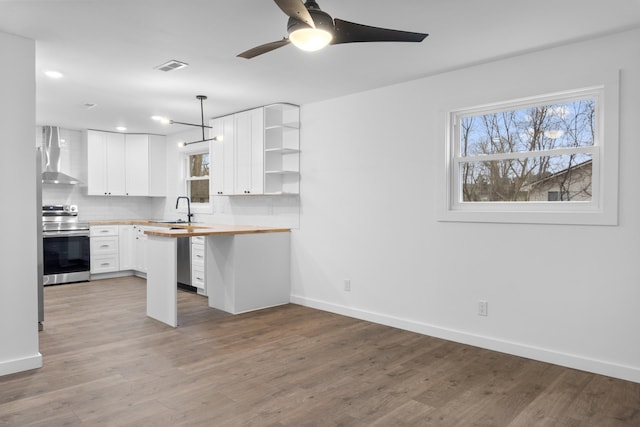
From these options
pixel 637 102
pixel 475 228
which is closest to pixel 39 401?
pixel 475 228

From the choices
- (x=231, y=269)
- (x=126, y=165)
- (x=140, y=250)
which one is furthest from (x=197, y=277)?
(x=126, y=165)

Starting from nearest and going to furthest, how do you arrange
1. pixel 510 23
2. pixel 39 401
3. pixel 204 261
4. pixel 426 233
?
pixel 39 401 → pixel 510 23 → pixel 426 233 → pixel 204 261

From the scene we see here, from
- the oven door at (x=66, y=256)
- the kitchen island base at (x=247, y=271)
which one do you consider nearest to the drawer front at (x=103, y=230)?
the oven door at (x=66, y=256)

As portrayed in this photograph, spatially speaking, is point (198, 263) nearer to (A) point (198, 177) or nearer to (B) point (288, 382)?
(A) point (198, 177)

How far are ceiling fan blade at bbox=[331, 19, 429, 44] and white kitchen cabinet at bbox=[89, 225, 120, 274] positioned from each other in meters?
5.80

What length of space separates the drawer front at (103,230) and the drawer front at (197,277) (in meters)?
2.01

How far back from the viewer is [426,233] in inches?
159

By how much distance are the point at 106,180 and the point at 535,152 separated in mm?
6399

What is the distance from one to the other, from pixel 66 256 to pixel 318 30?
5926mm

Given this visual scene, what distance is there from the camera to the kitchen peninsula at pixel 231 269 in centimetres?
433

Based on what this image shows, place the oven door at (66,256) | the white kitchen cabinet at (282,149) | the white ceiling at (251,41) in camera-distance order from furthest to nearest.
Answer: the oven door at (66,256) → the white kitchen cabinet at (282,149) → the white ceiling at (251,41)

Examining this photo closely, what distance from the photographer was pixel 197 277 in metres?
5.74

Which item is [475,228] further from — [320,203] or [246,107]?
[246,107]

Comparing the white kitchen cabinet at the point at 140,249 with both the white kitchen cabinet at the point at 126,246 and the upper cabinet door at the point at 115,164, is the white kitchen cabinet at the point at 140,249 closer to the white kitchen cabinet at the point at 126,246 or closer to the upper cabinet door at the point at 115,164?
the white kitchen cabinet at the point at 126,246
